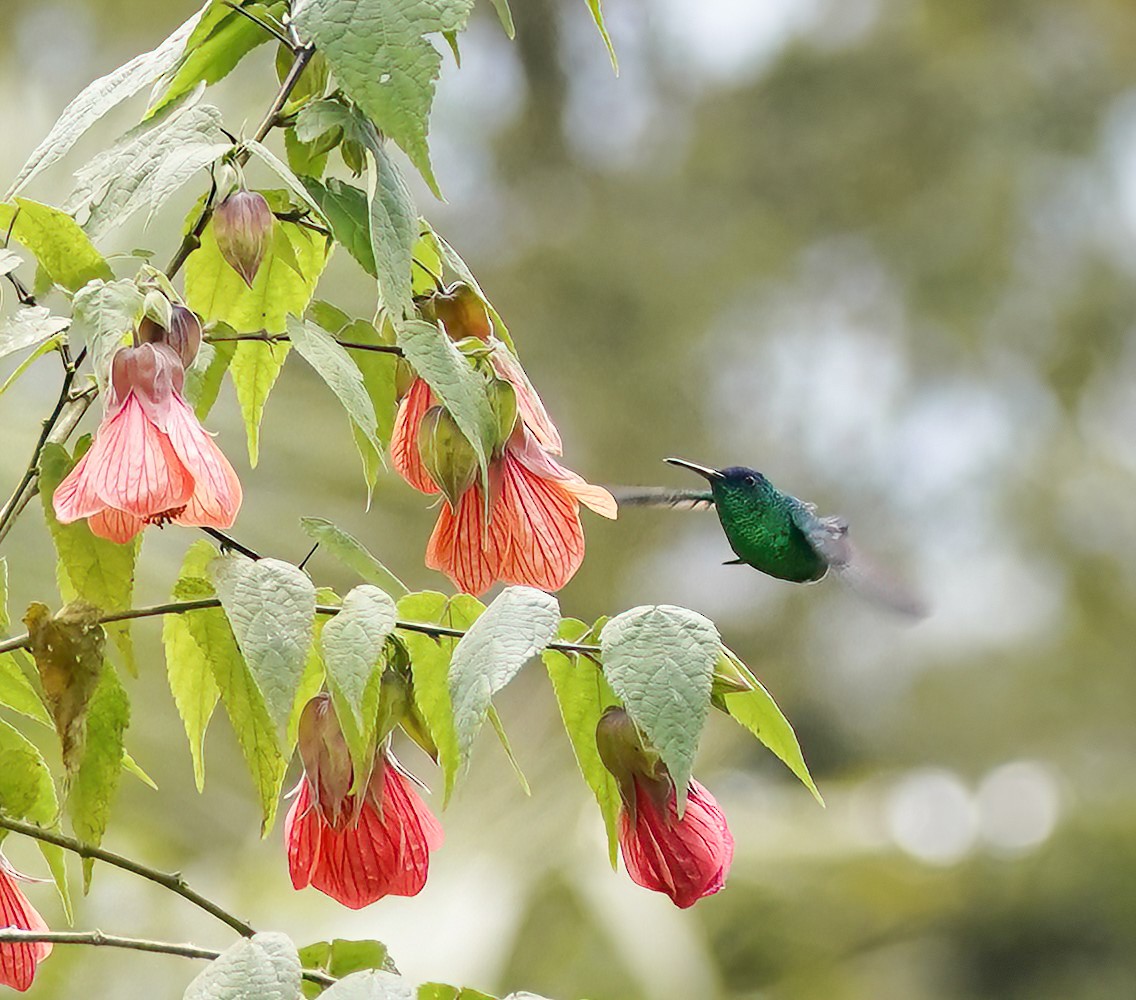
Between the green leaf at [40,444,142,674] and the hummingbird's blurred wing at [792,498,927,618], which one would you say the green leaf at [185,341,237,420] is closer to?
the green leaf at [40,444,142,674]

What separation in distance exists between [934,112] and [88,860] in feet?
12.0

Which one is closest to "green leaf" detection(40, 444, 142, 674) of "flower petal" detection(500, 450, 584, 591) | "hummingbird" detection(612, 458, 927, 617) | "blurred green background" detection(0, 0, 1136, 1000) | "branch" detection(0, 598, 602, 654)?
"branch" detection(0, 598, 602, 654)

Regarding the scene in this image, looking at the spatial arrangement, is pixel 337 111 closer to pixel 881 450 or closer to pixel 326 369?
pixel 326 369

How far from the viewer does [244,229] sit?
0.38m

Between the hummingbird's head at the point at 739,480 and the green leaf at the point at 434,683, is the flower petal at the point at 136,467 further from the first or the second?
the hummingbird's head at the point at 739,480

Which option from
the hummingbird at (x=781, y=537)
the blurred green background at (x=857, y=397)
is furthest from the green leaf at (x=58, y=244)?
the blurred green background at (x=857, y=397)

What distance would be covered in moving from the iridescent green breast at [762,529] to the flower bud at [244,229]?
0.31 metres

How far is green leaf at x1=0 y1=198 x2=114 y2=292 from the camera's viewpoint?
37 cm

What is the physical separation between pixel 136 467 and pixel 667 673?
13 centimetres

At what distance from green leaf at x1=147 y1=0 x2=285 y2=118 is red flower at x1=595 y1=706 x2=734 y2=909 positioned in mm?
202

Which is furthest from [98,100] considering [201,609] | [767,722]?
[767,722]

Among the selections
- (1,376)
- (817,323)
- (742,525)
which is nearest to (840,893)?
(817,323)

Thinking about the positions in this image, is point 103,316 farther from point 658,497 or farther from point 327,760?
point 658,497

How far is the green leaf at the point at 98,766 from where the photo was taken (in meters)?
0.40
